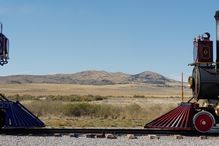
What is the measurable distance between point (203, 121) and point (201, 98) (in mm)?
833

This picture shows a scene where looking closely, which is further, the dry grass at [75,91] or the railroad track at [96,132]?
the dry grass at [75,91]

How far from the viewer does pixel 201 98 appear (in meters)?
16.8

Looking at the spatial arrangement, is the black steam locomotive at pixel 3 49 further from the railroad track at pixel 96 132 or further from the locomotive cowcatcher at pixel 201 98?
the locomotive cowcatcher at pixel 201 98

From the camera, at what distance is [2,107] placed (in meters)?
16.5

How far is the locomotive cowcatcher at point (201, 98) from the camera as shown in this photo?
54.0ft

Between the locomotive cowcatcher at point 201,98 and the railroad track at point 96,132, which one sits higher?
the locomotive cowcatcher at point 201,98

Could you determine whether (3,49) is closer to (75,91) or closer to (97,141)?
(97,141)

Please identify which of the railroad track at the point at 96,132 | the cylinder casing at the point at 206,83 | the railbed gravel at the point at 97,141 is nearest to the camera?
the railbed gravel at the point at 97,141

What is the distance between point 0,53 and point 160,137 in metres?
6.55

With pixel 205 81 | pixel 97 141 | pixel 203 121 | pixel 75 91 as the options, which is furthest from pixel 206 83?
pixel 75 91

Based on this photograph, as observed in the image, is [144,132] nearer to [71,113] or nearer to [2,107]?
[2,107]

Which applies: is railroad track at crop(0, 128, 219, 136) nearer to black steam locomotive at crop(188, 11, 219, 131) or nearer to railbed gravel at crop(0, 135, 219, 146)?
black steam locomotive at crop(188, 11, 219, 131)

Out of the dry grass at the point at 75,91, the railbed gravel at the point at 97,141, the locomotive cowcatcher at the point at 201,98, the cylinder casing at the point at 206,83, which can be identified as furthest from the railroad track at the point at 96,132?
the dry grass at the point at 75,91

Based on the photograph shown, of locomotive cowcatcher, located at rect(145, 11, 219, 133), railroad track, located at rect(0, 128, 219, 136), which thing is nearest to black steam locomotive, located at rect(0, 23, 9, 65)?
railroad track, located at rect(0, 128, 219, 136)
